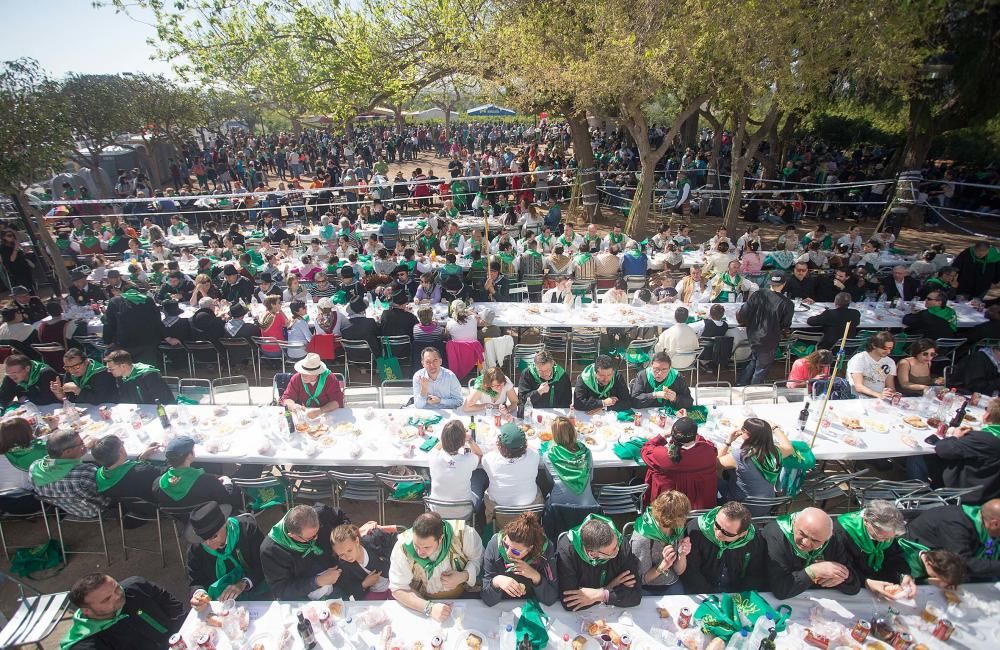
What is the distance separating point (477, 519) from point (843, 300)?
593 centimetres

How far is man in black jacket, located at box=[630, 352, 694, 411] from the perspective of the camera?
19.9 ft

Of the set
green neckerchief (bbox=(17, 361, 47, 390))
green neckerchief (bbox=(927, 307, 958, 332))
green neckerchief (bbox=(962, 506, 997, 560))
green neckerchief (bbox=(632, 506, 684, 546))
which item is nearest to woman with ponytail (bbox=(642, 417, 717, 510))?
green neckerchief (bbox=(632, 506, 684, 546))

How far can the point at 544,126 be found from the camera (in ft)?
131

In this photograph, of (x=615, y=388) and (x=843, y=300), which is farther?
(x=843, y=300)

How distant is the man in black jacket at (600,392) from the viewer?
602cm

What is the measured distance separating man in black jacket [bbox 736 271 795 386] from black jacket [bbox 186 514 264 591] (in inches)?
262

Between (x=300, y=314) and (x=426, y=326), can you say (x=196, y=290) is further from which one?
(x=426, y=326)

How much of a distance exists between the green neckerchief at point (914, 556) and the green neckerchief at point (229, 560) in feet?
16.6

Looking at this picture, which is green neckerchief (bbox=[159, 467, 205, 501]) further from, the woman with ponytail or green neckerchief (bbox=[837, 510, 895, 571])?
green neckerchief (bbox=[837, 510, 895, 571])

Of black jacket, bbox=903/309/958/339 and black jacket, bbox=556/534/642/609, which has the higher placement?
black jacket, bbox=903/309/958/339

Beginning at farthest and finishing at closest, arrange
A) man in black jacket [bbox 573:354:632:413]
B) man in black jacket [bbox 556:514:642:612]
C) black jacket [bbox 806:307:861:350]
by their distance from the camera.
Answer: black jacket [bbox 806:307:861:350], man in black jacket [bbox 573:354:632:413], man in black jacket [bbox 556:514:642:612]

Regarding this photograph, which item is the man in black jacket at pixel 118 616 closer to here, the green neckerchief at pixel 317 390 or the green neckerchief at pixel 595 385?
the green neckerchief at pixel 317 390

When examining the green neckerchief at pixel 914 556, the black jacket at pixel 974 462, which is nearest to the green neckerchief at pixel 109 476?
the green neckerchief at pixel 914 556

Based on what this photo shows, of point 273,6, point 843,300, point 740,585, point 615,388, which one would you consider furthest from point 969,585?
point 273,6
